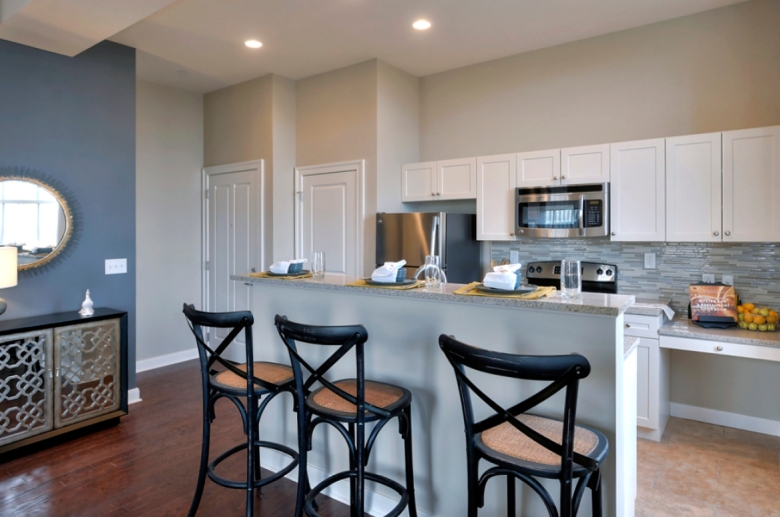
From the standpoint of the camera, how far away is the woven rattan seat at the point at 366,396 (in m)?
1.95

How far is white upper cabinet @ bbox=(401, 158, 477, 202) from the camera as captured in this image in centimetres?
412

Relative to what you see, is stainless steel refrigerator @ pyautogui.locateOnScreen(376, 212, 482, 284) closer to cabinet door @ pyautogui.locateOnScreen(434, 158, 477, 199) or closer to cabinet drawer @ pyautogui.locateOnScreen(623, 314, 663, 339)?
cabinet door @ pyautogui.locateOnScreen(434, 158, 477, 199)

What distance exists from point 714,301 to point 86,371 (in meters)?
4.31

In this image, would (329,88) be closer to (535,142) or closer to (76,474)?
(535,142)

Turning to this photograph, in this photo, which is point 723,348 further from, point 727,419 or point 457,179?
point 457,179

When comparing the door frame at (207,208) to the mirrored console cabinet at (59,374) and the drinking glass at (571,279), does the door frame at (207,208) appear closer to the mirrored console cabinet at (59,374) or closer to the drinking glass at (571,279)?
the mirrored console cabinet at (59,374)

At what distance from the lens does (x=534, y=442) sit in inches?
62.6

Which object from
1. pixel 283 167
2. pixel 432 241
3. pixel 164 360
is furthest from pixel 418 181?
pixel 164 360

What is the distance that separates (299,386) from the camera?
202 cm

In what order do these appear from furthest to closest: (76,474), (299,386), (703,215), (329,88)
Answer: (329,88), (703,215), (76,474), (299,386)

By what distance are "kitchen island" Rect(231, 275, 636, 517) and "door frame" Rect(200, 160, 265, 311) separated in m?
2.02

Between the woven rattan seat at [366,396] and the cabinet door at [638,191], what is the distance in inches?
90.9

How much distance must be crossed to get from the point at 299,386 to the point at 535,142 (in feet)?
10.3

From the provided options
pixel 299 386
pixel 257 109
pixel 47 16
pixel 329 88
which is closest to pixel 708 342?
pixel 299 386
